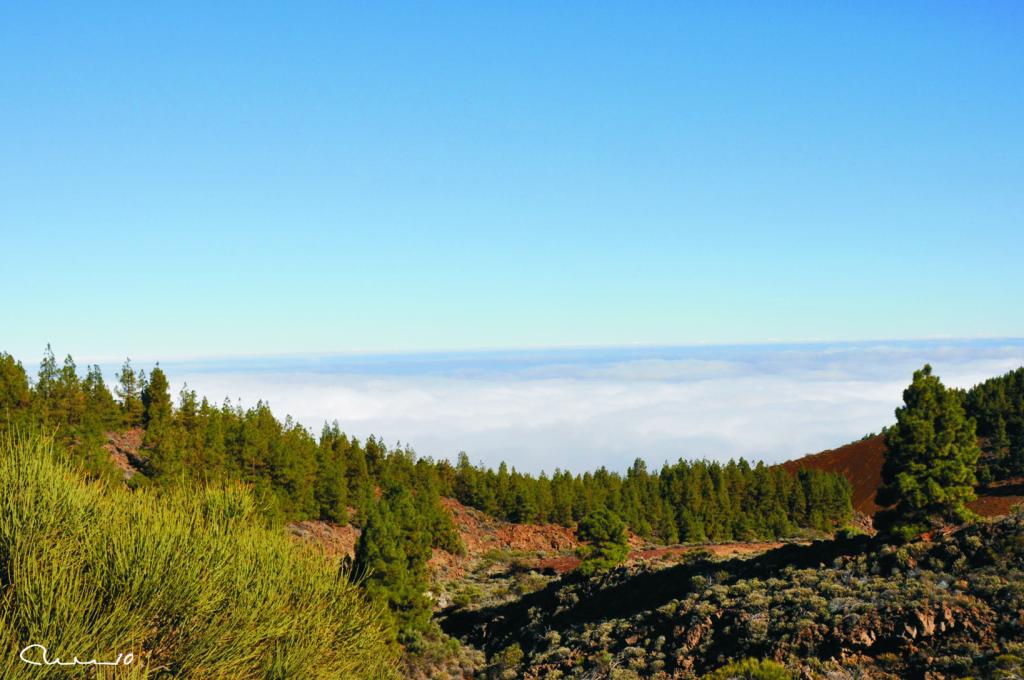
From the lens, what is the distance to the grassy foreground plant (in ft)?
36.1

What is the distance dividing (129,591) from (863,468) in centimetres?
12982

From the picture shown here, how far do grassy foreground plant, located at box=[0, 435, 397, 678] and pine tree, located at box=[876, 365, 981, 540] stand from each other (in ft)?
108

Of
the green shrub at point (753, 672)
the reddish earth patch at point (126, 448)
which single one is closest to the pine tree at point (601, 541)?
the green shrub at point (753, 672)

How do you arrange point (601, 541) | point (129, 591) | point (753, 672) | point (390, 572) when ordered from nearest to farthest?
point (129, 591) < point (753, 672) < point (390, 572) < point (601, 541)

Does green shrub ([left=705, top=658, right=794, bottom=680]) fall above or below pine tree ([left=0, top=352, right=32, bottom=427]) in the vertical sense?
below

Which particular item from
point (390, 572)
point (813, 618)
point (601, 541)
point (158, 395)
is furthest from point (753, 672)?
point (158, 395)

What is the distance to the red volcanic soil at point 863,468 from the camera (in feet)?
272

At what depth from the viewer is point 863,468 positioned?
118250 millimetres

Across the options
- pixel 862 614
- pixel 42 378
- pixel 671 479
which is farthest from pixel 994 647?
pixel 42 378

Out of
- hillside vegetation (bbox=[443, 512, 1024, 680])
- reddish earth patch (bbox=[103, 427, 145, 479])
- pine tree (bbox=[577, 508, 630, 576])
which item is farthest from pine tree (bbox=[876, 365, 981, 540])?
reddish earth patch (bbox=[103, 427, 145, 479])
